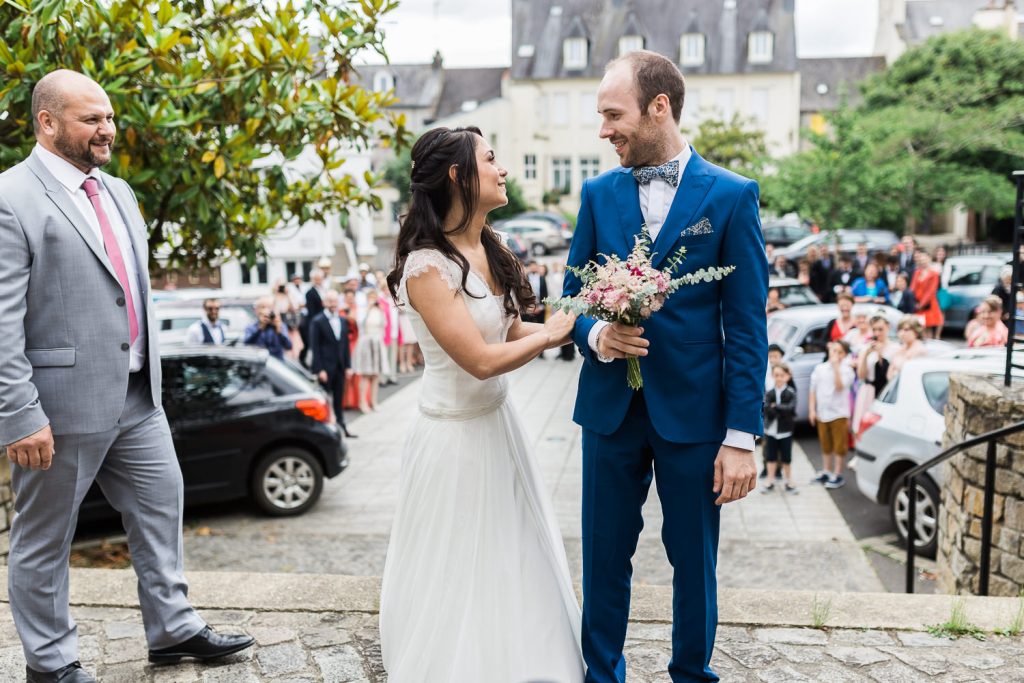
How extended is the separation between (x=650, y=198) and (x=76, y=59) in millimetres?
4147

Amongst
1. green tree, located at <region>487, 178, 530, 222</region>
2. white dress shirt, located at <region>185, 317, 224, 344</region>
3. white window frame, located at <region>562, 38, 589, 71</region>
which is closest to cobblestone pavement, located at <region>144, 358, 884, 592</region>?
white dress shirt, located at <region>185, 317, 224, 344</region>

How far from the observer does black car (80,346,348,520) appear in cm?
894

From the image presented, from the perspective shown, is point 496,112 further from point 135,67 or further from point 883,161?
point 135,67

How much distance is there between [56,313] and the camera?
338 cm

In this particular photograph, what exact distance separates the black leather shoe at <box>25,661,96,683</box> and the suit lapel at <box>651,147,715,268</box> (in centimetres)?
251

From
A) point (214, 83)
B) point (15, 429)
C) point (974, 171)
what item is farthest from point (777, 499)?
point (974, 171)

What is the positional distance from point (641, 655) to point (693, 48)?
171ft

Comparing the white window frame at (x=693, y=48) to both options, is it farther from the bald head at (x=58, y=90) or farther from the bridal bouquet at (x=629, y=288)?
the bridal bouquet at (x=629, y=288)

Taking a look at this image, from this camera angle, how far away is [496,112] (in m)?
50.1

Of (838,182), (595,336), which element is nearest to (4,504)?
(595,336)

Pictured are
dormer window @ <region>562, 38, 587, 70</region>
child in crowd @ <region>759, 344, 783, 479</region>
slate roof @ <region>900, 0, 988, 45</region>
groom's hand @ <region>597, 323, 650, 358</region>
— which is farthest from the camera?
slate roof @ <region>900, 0, 988, 45</region>

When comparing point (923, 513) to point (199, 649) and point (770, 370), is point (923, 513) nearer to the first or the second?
point (770, 370)

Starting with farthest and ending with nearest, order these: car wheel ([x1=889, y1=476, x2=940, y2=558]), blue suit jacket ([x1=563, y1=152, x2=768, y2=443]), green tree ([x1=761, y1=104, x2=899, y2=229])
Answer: green tree ([x1=761, y1=104, x2=899, y2=229])
car wheel ([x1=889, y1=476, x2=940, y2=558])
blue suit jacket ([x1=563, y1=152, x2=768, y2=443])

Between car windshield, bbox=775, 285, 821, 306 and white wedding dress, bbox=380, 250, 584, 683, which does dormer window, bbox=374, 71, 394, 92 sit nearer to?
car windshield, bbox=775, 285, 821, 306
